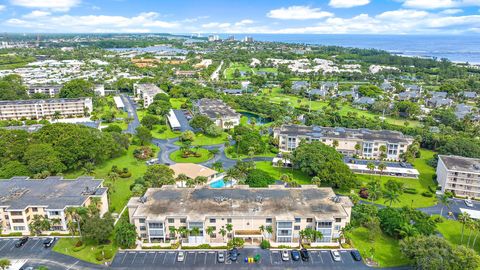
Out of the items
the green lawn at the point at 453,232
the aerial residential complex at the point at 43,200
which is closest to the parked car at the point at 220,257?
the aerial residential complex at the point at 43,200

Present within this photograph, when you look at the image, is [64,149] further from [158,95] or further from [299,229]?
[158,95]

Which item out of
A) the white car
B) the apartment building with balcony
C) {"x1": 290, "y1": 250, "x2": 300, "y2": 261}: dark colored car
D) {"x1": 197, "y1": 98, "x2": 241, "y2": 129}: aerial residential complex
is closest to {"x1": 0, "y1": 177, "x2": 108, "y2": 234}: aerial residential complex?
{"x1": 290, "y1": 250, "x2": 300, "y2": 261}: dark colored car

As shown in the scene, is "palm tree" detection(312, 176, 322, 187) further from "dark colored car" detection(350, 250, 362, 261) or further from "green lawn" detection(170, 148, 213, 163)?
"green lawn" detection(170, 148, 213, 163)

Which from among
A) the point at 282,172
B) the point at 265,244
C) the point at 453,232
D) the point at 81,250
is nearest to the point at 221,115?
the point at 282,172

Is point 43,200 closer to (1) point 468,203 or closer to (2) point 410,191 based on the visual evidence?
(2) point 410,191

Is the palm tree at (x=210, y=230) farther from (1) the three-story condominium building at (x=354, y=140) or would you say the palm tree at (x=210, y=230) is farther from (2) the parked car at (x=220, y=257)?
(1) the three-story condominium building at (x=354, y=140)

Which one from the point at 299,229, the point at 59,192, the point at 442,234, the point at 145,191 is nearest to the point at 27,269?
the point at 59,192
